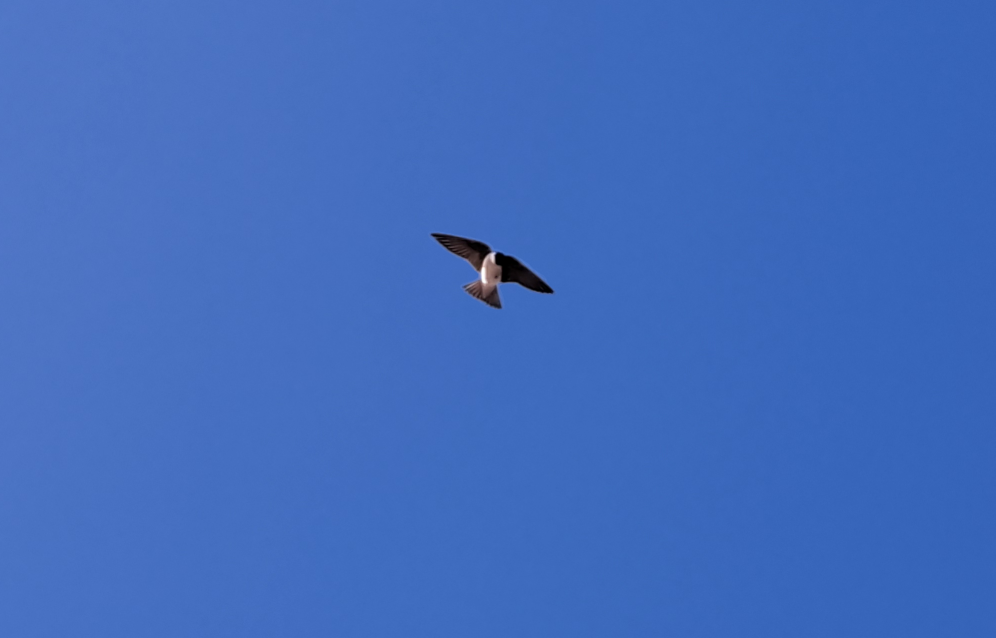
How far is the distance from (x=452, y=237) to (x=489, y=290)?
151 centimetres

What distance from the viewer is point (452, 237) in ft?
83.6

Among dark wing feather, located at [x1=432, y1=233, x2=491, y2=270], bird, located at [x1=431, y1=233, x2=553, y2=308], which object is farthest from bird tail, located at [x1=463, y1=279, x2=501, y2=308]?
dark wing feather, located at [x1=432, y1=233, x2=491, y2=270]

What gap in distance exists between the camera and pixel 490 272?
82.7 ft

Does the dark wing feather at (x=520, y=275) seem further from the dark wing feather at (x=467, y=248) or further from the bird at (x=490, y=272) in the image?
the dark wing feather at (x=467, y=248)

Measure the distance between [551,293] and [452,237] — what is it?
2.65 m

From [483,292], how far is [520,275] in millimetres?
958

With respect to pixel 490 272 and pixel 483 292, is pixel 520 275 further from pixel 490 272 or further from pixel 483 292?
pixel 483 292

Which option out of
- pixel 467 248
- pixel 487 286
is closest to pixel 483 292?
pixel 487 286

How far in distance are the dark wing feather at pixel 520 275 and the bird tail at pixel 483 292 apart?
37 centimetres

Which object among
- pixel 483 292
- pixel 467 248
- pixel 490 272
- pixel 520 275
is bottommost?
pixel 483 292

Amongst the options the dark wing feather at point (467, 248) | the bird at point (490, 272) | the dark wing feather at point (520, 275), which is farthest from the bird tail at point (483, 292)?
the dark wing feather at point (467, 248)

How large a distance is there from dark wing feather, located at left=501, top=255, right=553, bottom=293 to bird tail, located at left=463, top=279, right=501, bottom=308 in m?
0.37

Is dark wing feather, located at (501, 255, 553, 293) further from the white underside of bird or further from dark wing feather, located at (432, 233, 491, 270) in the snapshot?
dark wing feather, located at (432, 233, 491, 270)

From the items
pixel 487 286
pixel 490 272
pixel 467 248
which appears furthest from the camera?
pixel 467 248
